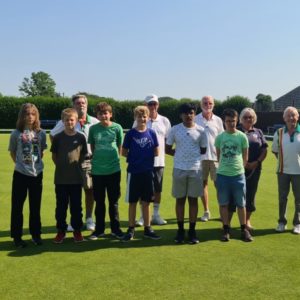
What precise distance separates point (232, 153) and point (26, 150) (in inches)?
113

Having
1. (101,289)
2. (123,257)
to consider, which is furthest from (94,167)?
(101,289)

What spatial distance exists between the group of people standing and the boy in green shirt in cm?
1

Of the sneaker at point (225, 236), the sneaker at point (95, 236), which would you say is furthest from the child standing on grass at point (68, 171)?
the sneaker at point (225, 236)

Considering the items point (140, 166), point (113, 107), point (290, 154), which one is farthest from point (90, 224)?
point (113, 107)

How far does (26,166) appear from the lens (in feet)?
18.0

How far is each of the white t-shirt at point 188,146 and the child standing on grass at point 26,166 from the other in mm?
1902

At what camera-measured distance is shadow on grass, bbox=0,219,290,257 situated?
5355 mm

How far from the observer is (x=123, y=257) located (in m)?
5.04

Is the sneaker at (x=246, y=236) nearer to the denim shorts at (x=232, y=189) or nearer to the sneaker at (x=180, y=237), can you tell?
the denim shorts at (x=232, y=189)

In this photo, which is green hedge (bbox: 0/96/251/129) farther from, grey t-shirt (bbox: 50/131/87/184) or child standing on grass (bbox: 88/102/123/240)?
grey t-shirt (bbox: 50/131/87/184)

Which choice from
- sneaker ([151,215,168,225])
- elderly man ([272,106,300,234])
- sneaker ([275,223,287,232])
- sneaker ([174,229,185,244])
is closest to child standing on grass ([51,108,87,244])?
sneaker ([174,229,185,244])

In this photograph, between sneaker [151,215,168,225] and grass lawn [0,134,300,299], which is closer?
grass lawn [0,134,300,299]

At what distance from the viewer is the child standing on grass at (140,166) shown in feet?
19.3

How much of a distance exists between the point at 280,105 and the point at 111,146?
Result: 6514 cm
